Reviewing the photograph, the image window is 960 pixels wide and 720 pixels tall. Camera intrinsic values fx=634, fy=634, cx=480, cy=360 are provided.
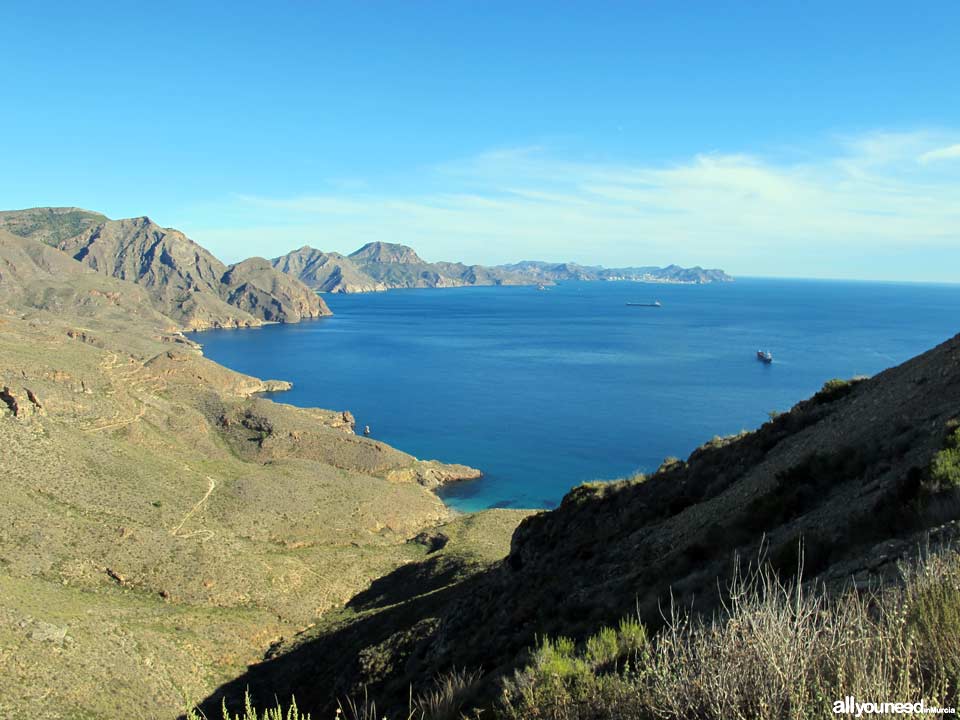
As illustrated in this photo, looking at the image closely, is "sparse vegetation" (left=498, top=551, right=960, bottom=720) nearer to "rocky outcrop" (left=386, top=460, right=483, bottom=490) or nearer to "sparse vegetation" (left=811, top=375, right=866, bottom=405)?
"sparse vegetation" (left=811, top=375, right=866, bottom=405)

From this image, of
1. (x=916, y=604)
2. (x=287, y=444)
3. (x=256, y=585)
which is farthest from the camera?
(x=287, y=444)

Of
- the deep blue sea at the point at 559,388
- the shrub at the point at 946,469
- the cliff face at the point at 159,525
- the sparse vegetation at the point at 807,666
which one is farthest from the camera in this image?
the deep blue sea at the point at 559,388

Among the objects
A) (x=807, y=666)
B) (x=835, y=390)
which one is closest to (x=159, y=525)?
(x=835, y=390)

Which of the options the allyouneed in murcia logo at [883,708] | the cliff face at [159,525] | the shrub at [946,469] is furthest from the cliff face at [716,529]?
the cliff face at [159,525]

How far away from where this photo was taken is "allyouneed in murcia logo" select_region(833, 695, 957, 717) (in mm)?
4141

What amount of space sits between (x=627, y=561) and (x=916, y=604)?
44.4 ft

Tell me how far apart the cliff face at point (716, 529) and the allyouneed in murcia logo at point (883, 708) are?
15.4 feet

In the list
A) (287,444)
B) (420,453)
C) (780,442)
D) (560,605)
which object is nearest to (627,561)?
(560,605)

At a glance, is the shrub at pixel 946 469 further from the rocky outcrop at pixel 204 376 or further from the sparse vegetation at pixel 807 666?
the rocky outcrop at pixel 204 376

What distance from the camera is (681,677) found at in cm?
526

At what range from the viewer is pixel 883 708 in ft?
13.6

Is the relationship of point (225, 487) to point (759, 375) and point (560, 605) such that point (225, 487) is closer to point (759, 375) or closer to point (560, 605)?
point (560, 605)

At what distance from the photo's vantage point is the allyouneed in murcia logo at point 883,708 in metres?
4.14

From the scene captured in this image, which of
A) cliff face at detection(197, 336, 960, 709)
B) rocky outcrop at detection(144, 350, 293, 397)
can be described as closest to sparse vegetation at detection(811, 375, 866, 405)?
cliff face at detection(197, 336, 960, 709)
